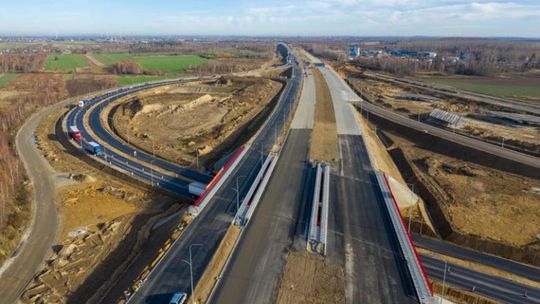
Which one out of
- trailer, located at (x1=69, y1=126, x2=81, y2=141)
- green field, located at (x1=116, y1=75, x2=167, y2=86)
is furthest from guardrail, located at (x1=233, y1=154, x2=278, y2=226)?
green field, located at (x1=116, y1=75, x2=167, y2=86)

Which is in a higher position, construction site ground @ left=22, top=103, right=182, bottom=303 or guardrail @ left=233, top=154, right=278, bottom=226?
guardrail @ left=233, top=154, right=278, bottom=226

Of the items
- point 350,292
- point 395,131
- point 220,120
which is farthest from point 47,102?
point 350,292

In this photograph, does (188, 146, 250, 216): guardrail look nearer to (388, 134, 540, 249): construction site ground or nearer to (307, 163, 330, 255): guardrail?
(307, 163, 330, 255): guardrail

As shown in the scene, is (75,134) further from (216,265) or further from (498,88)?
(498,88)

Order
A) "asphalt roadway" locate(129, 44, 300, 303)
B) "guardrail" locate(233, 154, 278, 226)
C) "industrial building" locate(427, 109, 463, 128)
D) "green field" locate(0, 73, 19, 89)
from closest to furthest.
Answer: "asphalt roadway" locate(129, 44, 300, 303) → "guardrail" locate(233, 154, 278, 226) → "industrial building" locate(427, 109, 463, 128) → "green field" locate(0, 73, 19, 89)

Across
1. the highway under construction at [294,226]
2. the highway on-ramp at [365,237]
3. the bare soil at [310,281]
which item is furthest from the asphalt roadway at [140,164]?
the bare soil at [310,281]

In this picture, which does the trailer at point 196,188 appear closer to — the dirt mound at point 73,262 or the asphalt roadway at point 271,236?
the dirt mound at point 73,262

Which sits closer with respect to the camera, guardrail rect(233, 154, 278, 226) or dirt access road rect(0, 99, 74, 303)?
dirt access road rect(0, 99, 74, 303)
